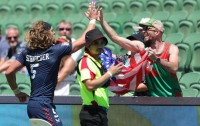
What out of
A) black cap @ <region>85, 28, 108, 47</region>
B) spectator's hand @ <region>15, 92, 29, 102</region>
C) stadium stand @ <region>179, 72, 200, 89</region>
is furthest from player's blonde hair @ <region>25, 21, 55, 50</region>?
stadium stand @ <region>179, 72, 200, 89</region>

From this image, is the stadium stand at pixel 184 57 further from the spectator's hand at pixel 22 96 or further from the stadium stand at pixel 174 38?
the spectator's hand at pixel 22 96

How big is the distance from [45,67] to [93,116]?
633 millimetres

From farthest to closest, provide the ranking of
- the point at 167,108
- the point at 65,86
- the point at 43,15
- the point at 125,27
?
the point at 43,15
the point at 125,27
the point at 65,86
the point at 167,108

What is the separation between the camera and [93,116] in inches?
218

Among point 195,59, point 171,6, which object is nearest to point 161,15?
point 171,6

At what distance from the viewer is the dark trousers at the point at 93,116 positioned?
553 centimetres

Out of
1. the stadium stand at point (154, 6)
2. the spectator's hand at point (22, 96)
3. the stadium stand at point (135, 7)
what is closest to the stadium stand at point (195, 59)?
the stadium stand at point (154, 6)

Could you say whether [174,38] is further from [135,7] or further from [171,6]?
[135,7]

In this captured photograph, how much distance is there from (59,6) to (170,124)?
20.8 ft

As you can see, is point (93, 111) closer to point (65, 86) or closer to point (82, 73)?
point (82, 73)

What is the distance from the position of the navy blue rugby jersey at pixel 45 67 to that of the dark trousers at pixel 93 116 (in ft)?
1.20

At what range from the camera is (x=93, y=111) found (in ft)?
18.2

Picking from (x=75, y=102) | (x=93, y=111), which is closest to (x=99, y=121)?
(x=93, y=111)

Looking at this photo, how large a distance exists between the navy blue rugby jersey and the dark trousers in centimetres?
37
